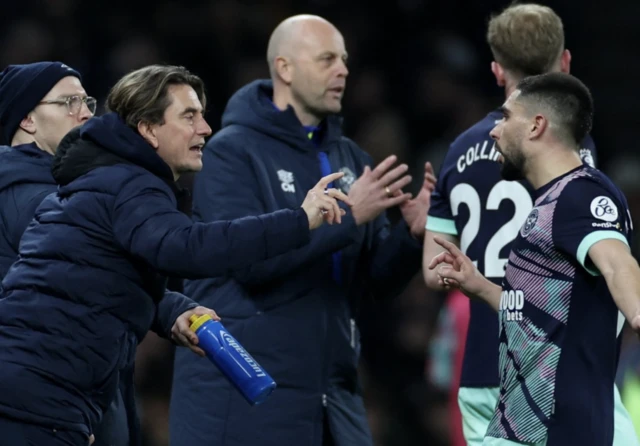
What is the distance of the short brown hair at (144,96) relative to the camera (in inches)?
156

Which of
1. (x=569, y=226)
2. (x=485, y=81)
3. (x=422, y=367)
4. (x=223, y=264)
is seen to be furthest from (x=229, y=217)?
(x=485, y=81)

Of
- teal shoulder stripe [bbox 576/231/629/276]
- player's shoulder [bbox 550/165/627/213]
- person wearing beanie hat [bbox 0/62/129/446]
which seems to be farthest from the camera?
person wearing beanie hat [bbox 0/62/129/446]

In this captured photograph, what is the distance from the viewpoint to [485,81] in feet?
29.5

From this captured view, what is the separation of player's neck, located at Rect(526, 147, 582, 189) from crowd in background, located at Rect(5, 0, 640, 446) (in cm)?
337

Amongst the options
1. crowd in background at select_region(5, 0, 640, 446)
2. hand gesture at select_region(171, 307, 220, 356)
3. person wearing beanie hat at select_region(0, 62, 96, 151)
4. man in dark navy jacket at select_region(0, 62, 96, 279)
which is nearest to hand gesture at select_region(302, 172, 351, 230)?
hand gesture at select_region(171, 307, 220, 356)

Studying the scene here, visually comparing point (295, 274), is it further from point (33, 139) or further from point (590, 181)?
point (590, 181)

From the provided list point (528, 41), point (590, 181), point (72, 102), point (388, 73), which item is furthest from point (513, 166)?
point (388, 73)

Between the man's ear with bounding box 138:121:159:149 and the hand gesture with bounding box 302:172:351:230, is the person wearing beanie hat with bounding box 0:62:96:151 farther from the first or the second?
the hand gesture with bounding box 302:172:351:230

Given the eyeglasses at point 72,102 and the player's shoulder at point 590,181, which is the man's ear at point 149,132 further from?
the player's shoulder at point 590,181

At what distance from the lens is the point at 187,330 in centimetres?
412

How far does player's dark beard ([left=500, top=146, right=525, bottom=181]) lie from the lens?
3.94 metres

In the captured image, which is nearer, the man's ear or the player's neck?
the player's neck

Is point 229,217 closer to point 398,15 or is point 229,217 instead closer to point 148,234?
point 148,234

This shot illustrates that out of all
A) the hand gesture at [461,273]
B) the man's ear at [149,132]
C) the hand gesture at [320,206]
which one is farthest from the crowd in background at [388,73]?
the man's ear at [149,132]
